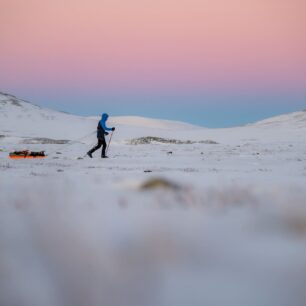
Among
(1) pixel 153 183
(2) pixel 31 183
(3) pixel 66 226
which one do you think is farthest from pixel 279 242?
(2) pixel 31 183

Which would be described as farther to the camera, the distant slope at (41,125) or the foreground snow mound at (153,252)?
the distant slope at (41,125)

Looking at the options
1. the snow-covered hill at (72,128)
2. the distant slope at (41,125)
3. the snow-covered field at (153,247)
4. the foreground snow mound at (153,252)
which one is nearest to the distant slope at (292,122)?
the snow-covered hill at (72,128)

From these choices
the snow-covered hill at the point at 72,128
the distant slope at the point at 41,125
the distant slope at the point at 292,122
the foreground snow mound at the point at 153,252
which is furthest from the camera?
the distant slope at the point at 292,122

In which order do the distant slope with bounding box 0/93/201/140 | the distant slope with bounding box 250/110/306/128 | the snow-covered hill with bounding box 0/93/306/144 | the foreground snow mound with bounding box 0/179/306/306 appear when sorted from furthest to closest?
1. the distant slope with bounding box 250/110/306/128
2. the distant slope with bounding box 0/93/201/140
3. the snow-covered hill with bounding box 0/93/306/144
4. the foreground snow mound with bounding box 0/179/306/306

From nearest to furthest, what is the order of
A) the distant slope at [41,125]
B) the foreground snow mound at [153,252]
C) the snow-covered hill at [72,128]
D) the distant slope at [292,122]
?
the foreground snow mound at [153,252]
the snow-covered hill at [72,128]
the distant slope at [41,125]
the distant slope at [292,122]

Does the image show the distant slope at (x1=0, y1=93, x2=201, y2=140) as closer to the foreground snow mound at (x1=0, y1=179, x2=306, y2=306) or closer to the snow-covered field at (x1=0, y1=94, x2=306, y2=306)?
the snow-covered field at (x1=0, y1=94, x2=306, y2=306)

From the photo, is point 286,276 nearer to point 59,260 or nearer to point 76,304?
point 76,304

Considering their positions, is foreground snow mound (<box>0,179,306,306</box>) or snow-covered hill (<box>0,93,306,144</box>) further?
snow-covered hill (<box>0,93,306,144</box>)

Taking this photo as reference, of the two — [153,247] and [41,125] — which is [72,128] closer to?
[41,125]

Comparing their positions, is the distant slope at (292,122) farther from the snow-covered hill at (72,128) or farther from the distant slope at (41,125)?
the distant slope at (41,125)

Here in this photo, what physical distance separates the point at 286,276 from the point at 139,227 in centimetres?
157

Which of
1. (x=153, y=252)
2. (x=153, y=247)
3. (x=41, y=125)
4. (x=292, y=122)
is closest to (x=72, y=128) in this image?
(x=41, y=125)

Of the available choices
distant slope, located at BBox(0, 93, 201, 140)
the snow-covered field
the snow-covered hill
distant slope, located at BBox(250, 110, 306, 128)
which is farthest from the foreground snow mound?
distant slope, located at BBox(250, 110, 306, 128)

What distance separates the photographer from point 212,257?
2.82 meters
